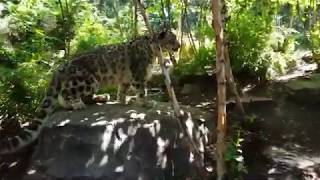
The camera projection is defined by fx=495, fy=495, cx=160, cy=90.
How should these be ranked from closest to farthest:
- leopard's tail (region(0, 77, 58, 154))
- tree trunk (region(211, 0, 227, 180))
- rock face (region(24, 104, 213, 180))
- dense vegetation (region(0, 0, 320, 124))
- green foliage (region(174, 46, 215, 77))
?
tree trunk (region(211, 0, 227, 180)) < rock face (region(24, 104, 213, 180)) < leopard's tail (region(0, 77, 58, 154)) < dense vegetation (region(0, 0, 320, 124)) < green foliage (region(174, 46, 215, 77))

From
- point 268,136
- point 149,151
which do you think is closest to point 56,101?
point 149,151

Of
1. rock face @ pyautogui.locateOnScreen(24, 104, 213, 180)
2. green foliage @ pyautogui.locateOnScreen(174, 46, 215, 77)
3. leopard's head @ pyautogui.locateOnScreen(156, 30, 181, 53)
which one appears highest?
leopard's head @ pyautogui.locateOnScreen(156, 30, 181, 53)

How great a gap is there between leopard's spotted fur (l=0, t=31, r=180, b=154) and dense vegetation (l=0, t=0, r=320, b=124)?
1312 mm

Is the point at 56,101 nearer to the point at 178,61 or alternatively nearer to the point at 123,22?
the point at 178,61

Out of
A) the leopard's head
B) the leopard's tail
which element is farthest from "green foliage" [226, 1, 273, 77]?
the leopard's tail

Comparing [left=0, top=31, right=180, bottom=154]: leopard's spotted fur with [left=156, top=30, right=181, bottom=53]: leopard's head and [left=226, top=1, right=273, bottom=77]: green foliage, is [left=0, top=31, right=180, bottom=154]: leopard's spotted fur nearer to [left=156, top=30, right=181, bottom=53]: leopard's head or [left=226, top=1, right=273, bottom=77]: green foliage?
[left=156, top=30, right=181, bottom=53]: leopard's head

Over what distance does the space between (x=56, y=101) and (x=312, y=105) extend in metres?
4.61

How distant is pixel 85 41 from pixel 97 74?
416 cm

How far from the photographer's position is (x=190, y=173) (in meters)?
6.42

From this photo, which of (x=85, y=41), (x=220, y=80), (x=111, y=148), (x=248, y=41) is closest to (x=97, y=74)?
(x=111, y=148)

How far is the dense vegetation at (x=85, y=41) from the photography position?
8.01 metres

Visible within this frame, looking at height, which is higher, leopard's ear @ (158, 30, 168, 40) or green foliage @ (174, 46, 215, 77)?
leopard's ear @ (158, 30, 168, 40)

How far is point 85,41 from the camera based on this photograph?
10984 millimetres

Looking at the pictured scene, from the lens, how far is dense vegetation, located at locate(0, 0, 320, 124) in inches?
315
